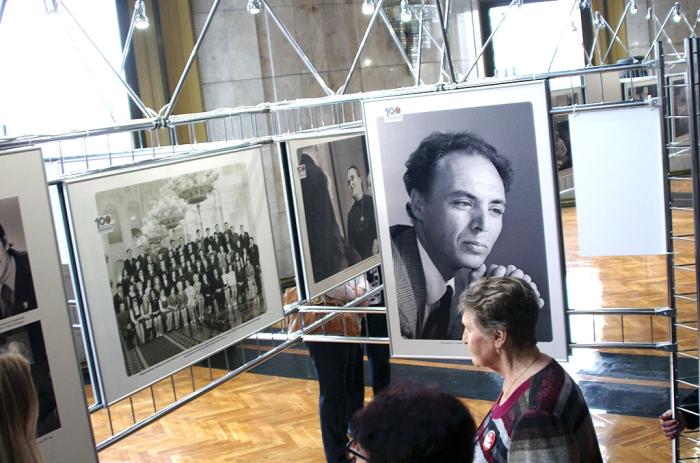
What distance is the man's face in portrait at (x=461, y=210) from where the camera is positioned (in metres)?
3.72

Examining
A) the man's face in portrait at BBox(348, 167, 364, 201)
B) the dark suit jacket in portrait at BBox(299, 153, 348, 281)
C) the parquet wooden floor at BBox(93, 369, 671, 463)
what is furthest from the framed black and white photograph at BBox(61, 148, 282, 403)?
the parquet wooden floor at BBox(93, 369, 671, 463)

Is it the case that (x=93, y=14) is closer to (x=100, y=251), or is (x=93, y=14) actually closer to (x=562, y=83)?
(x=100, y=251)

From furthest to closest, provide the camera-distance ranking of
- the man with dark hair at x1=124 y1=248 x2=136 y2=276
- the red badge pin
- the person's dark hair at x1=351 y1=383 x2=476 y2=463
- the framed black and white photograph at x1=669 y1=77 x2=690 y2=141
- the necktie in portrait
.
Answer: the framed black and white photograph at x1=669 y1=77 x2=690 y2=141
the man with dark hair at x1=124 y1=248 x2=136 y2=276
the necktie in portrait
the red badge pin
the person's dark hair at x1=351 y1=383 x2=476 y2=463

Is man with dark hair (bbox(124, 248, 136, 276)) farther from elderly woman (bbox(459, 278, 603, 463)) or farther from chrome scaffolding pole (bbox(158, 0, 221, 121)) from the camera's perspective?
elderly woman (bbox(459, 278, 603, 463))

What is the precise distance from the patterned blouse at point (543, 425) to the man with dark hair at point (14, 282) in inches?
56.8

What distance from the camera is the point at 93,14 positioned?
Answer: 29.3 feet

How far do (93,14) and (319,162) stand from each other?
5.39 metres

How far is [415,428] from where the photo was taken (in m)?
1.70

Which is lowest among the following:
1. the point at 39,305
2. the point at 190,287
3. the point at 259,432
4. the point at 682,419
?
the point at 259,432

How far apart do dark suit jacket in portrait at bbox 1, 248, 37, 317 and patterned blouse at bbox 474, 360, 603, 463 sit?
56.6 inches

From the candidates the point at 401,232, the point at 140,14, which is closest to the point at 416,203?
the point at 401,232

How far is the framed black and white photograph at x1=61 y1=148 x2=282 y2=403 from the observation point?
3.08 m

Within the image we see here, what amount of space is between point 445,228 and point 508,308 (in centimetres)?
137

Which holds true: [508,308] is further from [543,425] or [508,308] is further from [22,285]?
[22,285]
